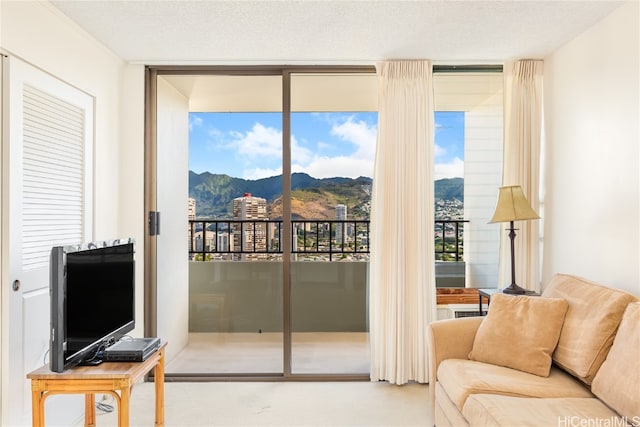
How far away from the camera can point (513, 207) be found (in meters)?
3.16

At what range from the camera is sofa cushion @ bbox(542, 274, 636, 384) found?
7.47 feet

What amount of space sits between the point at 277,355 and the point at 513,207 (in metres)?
2.12

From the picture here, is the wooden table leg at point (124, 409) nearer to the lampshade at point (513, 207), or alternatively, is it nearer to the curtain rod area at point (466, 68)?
the lampshade at point (513, 207)

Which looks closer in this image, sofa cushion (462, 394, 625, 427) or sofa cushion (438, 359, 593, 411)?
sofa cushion (462, 394, 625, 427)

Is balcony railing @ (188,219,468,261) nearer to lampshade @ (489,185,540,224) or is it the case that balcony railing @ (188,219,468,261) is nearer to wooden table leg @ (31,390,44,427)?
lampshade @ (489,185,540,224)

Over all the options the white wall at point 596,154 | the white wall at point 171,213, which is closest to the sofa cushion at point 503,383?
the white wall at point 596,154

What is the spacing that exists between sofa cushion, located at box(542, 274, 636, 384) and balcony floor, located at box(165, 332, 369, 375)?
62.7 inches

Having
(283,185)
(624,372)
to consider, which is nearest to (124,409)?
(283,185)

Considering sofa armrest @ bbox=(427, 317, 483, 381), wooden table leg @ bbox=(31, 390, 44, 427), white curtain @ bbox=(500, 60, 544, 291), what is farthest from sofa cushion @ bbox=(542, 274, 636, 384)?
wooden table leg @ bbox=(31, 390, 44, 427)

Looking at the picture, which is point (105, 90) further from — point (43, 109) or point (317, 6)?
point (317, 6)

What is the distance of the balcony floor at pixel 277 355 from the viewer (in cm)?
373

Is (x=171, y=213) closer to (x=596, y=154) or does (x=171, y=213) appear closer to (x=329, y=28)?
(x=329, y=28)

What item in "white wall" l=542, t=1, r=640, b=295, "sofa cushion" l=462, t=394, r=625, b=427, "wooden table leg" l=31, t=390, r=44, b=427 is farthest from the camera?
"white wall" l=542, t=1, r=640, b=295

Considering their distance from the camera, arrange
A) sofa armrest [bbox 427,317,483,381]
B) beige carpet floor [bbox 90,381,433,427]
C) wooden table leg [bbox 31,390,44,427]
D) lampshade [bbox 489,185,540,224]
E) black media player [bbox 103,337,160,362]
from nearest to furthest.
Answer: wooden table leg [bbox 31,390,44,427], black media player [bbox 103,337,160,362], sofa armrest [bbox 427,317,483,381], beige carpet floor [bbox 90,381,433,427], lampshade [bbox 489,185,540,224]
